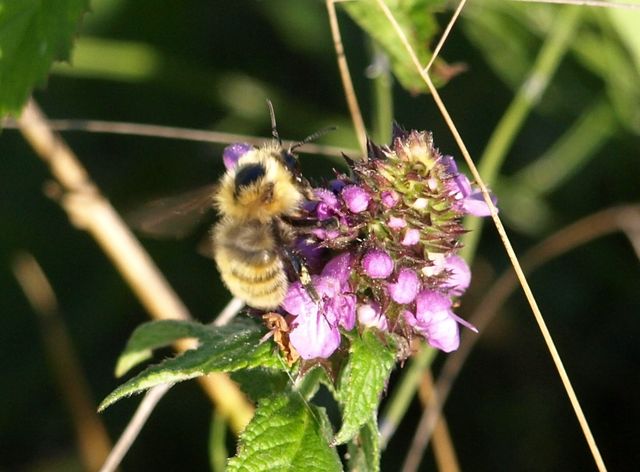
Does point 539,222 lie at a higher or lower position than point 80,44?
lower

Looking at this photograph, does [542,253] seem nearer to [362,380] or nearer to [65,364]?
[65,364]

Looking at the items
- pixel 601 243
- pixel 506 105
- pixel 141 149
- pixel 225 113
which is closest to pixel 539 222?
pixel 601 243

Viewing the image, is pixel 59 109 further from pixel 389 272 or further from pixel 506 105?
pixel 389 272

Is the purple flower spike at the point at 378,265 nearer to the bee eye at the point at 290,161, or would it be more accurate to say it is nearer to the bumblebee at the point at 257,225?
the bumblebee at the point at 257,225

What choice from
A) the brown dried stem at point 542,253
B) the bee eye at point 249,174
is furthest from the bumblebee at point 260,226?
the brown dried stem at point 542,253

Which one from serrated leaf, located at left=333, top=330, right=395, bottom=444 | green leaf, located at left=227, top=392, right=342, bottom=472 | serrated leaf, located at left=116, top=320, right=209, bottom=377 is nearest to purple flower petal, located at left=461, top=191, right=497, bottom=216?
serrated leaf, located at left=333, top=330, right=395, bottom=444

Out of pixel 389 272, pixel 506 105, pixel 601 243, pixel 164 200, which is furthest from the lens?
pixel 506 105
